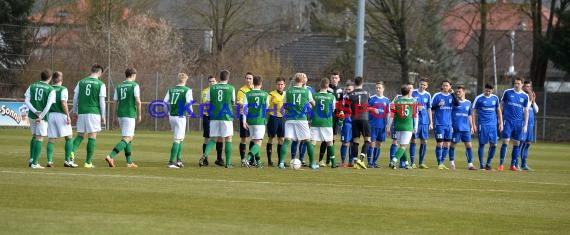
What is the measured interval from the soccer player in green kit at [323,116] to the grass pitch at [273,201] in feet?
2.92

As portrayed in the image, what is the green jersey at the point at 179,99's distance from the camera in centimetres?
2061

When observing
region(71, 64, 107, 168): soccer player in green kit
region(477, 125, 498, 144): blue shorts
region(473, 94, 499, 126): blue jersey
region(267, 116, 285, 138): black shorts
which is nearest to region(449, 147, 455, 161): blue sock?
region(477, 125, 498, 144): blue shorts

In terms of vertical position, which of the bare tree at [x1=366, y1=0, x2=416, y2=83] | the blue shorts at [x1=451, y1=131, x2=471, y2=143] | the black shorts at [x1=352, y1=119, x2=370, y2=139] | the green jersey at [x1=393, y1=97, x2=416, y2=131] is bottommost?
the blue shorts at [x1=451, y1=131, x2=471, y2=143]

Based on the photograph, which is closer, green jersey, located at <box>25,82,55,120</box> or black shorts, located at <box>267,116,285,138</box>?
green jersey, located at <box>25,82,55,120</box>

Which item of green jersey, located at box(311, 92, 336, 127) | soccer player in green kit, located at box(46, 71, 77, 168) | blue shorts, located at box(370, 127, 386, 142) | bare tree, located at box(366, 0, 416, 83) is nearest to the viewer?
soccer player in green kit, located at box(46, 71, 77, 168)

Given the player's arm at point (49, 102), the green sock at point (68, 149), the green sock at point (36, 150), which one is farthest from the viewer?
the green sock at point (68, 149)

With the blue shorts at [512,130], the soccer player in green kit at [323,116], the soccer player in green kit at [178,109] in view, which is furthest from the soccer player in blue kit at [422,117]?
the soccer player in green kit at [178,109]

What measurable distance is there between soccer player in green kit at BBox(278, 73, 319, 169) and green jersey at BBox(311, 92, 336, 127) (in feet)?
0.69

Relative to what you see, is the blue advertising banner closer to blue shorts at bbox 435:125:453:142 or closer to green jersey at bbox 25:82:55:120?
blue shorts at bbox 435:125:453:142

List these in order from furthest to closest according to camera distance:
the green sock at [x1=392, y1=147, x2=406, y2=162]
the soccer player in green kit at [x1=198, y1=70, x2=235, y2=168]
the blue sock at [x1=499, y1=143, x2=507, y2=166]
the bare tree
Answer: the bare tree → the blue sock at [x1=499, y1=143, x2=507, y2=166] → the green sock at [x1=392, y1=147, x2=406, y2=162] → the soccer player in green kit at [x1=198, y1=70, x2=235, y2=168]

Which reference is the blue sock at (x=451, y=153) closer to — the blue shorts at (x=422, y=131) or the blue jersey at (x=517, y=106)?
the blue shorts at (x=422, y=131)

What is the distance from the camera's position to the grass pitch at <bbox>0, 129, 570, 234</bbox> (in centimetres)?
1177

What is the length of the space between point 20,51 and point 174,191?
102 ft

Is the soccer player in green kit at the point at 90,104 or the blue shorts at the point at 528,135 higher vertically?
the soccer player in green kit at the point at 90,104
